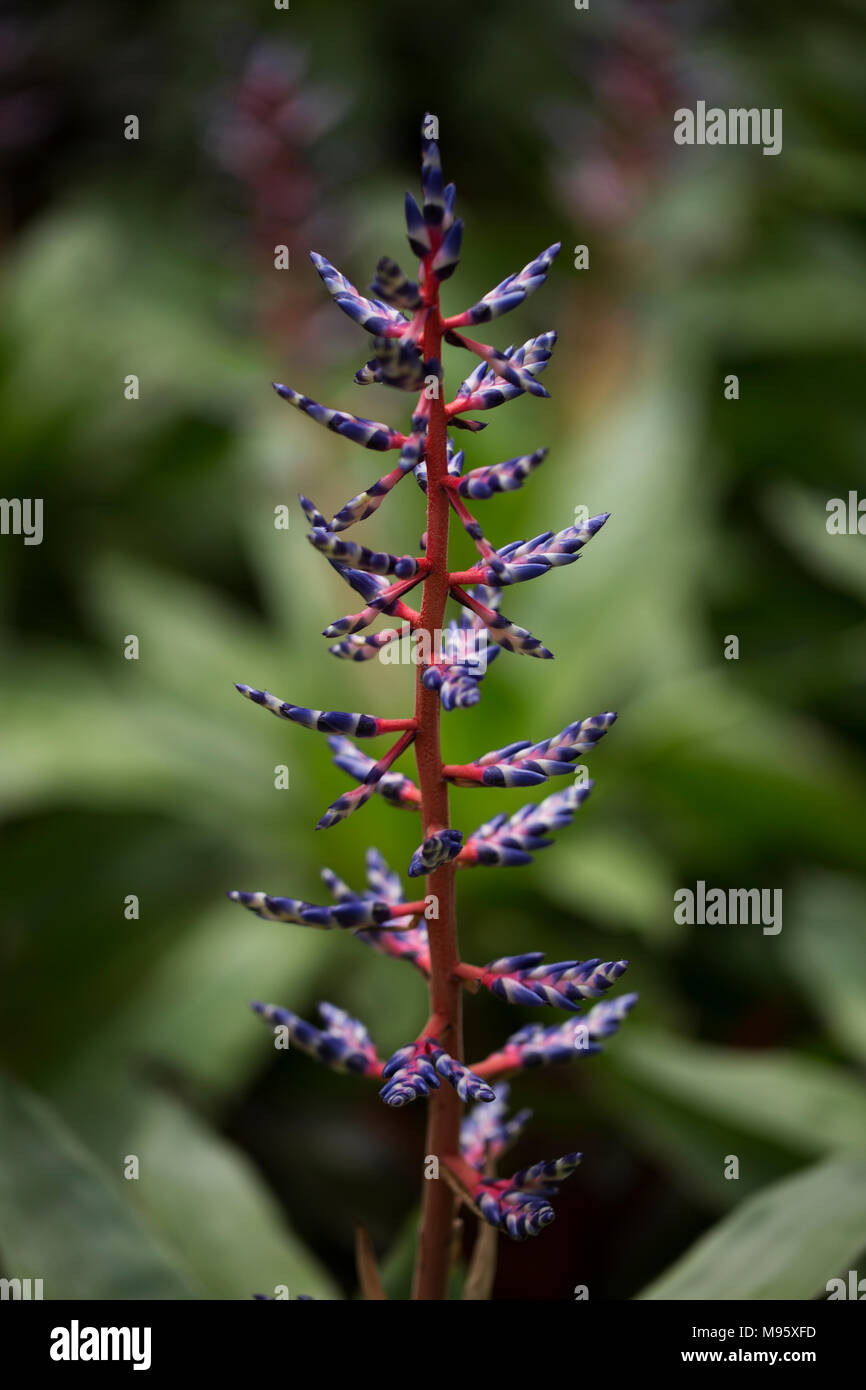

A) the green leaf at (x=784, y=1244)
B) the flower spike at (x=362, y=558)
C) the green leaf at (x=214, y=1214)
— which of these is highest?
the flower spike at (x=362, y=558)

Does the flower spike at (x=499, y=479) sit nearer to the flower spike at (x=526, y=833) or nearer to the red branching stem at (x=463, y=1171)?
the flower spike at (x=526, y=833)

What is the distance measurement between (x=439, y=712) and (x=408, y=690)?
3.97 ft

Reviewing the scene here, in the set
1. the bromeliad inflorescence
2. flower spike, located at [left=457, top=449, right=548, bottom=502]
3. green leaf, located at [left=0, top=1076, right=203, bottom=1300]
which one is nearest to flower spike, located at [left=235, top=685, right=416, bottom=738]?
the bromeliad inflorescence

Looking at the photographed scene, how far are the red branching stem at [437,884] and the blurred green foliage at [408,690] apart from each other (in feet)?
0.75

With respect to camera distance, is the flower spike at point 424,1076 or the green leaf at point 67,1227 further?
the green leaf at point 67,1227

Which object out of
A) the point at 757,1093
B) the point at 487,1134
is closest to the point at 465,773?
the point at 487,1134

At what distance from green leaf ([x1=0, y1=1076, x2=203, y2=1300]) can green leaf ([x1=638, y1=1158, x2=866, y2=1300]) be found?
0.35 m

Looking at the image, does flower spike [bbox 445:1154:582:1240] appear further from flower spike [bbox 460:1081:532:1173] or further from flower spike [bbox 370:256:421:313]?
flower spike [bbox 370:256:421:313]

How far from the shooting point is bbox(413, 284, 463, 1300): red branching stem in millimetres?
578

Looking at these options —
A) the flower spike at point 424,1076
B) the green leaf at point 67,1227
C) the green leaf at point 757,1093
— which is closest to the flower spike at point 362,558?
the flower spike at point 424,1076

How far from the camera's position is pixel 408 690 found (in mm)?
1827

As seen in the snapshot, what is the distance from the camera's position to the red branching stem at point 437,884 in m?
0.58

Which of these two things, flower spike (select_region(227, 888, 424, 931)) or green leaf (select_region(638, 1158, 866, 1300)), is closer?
flower spike (select_region(227, 888, 424, 931))

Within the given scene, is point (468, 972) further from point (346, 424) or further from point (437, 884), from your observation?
point (346, 424)
